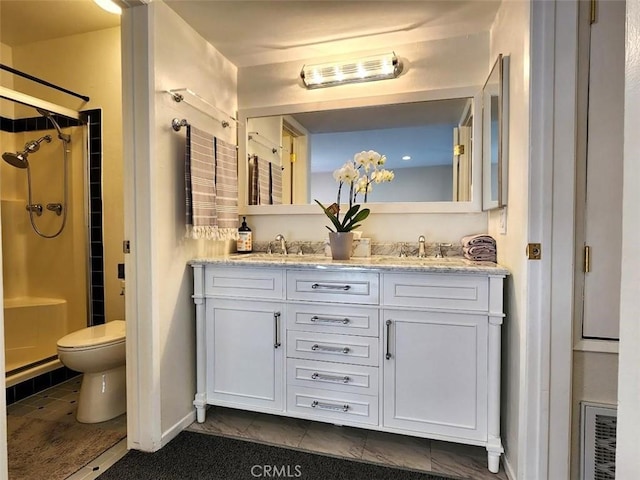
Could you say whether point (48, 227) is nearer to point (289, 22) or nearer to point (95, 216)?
point (95, 216)

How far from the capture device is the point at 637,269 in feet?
1.53

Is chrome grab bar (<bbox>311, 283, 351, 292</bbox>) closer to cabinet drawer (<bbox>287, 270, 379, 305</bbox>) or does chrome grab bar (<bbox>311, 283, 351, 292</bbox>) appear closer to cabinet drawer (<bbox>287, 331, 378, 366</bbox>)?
cabinet drawer (<bbox>287, 270, 379, 305</bbox>)

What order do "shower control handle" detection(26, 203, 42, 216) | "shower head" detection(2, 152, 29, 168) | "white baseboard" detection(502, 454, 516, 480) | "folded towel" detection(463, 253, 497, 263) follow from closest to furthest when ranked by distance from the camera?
"white baseboard" detection(502, 454, 516, 480), "folded towel" detection(463, 253, 497, 263), "shower head" detection(2, 152, 29, 168), "shower control handle" detection(26, 203, 42, 216)

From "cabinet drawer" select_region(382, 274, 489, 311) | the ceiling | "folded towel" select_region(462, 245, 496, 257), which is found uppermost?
the ceiling

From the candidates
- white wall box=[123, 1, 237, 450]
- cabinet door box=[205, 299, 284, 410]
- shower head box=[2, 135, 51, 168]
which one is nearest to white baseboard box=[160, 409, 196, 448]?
white wall box=[123, 1, 237, 450]

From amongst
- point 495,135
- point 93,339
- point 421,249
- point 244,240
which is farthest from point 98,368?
point 495,135

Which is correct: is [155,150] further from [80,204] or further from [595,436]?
[595,436]

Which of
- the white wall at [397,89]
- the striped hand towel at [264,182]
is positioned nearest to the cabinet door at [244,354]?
the white wall at [397,89]

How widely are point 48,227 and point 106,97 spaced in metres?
1.08

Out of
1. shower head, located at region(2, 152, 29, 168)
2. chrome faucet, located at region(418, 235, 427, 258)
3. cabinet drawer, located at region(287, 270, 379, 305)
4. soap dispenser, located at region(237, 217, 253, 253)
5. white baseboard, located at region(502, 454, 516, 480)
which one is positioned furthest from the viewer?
shower head, located at region(2, 152, 29, 168)

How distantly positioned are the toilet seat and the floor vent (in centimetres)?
218

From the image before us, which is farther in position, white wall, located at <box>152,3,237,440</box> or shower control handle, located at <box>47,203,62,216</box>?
shower control handle, located at <box>47,203,62,216</box>

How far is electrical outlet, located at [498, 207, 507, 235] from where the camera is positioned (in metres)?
1.63

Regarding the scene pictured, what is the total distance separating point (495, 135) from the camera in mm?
1757
